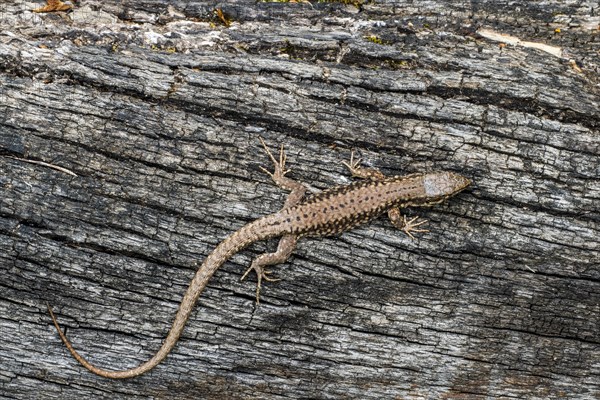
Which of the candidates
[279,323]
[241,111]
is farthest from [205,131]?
[279,323]

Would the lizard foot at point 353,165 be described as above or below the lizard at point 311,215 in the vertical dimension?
above

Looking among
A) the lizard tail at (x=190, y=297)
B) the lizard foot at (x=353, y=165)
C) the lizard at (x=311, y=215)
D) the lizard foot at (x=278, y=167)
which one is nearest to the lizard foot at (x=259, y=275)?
the lizard at (x=311, y=215)

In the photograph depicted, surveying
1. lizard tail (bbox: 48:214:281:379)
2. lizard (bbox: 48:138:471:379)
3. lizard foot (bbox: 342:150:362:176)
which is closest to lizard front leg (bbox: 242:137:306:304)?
lizard (bbox: 48:138:471:379)

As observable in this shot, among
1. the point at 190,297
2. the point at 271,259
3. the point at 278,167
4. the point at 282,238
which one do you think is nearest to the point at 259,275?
the point at 271,259

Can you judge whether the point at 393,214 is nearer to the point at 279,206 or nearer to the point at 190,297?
the point at 279,206

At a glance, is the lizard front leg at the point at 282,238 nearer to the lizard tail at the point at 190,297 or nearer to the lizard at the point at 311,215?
the lizard at the point at 311,215

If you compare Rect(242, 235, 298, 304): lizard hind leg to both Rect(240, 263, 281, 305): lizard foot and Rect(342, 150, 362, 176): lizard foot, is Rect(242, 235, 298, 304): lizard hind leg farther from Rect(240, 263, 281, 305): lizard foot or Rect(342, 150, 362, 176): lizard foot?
Rect(342, 150, 362, 176): lizard foot
